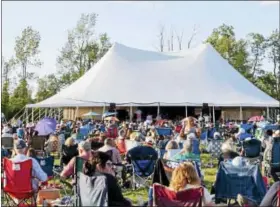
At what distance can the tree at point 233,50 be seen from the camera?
166 ft

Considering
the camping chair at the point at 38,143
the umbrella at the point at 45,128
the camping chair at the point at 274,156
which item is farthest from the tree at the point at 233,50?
the camping chair at the point at 274,156

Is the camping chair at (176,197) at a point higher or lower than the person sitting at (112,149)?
lower

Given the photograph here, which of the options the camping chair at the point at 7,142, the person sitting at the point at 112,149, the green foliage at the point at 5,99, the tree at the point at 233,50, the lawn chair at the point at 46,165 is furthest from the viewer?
the tree at the point at 233,50

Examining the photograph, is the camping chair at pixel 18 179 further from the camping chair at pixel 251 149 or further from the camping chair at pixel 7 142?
the camping chair at pixel 7 142

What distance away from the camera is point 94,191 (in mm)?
4902

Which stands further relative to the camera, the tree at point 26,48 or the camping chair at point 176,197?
the tree at point 26,48

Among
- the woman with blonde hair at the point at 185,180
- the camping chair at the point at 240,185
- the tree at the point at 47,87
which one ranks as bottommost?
the camping chair at the point at 240,185

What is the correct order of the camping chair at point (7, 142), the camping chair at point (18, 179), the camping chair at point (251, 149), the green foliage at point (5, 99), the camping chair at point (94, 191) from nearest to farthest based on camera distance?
the camping chair at point (94, 191), the camping chair at point (18, 179), the camping chair at point (251, 149), the camping chair at point (7, 142), the green foliage at point (5, 99)

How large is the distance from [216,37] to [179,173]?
49.4 m

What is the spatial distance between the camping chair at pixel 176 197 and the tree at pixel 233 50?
153ft

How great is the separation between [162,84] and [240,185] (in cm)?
2182

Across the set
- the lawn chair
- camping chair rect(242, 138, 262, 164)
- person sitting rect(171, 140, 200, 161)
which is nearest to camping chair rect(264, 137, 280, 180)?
camping chair rect(242, 138, 262, 164)

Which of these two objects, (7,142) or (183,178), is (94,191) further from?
(7,142)

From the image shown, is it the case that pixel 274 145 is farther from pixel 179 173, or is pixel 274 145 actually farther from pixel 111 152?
pixel 179 173
